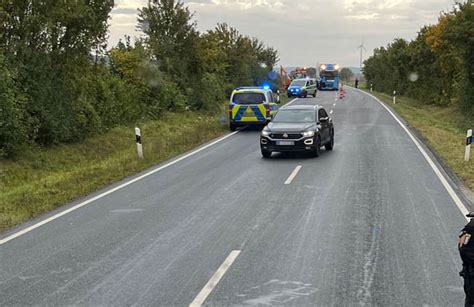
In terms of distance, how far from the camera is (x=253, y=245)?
7.65 meters

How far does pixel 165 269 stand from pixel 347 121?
23131mm

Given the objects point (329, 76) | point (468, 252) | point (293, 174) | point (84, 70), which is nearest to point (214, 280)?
point (468, 252)

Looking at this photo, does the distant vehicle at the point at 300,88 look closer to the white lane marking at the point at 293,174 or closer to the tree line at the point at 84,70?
the tree line at the point at 84,70

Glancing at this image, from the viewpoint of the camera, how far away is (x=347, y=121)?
2864 centimetres

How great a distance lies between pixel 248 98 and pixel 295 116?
702 cm

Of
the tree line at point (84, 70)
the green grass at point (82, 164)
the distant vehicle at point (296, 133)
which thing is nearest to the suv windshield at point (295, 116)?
the distant vehicle at point (296, 133)

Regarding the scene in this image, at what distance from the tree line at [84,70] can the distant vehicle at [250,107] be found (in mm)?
4896

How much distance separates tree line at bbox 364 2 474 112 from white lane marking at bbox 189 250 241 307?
103ft

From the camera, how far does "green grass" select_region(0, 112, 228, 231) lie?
11.1 metres

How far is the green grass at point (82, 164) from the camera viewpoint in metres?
11.1

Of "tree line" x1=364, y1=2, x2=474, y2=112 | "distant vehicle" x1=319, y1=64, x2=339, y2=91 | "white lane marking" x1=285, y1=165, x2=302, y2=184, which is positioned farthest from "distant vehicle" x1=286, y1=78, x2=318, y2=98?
"white lane marking" x1=285, y1=165, x2=302, y2=184

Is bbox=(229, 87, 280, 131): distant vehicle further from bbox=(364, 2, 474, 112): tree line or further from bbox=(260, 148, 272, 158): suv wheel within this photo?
bbox=(364, 2, 474, 112): tree line

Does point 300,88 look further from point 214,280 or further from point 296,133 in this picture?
point 214,280

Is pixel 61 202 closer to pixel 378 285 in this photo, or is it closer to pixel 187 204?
pixel 187 204
